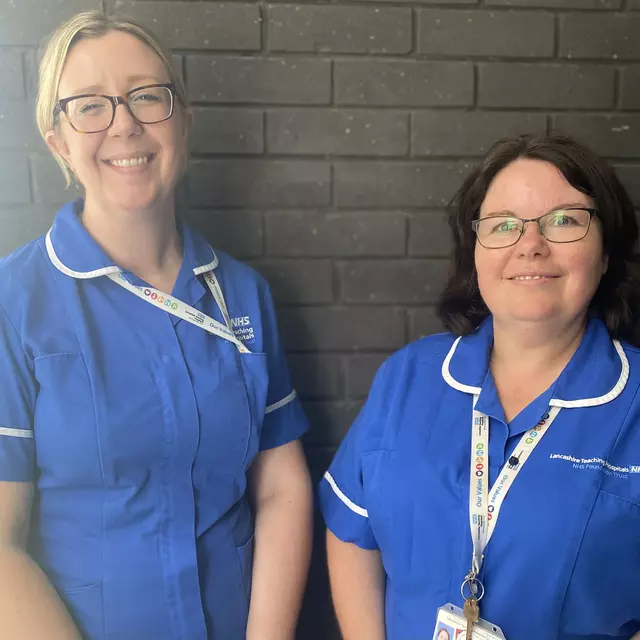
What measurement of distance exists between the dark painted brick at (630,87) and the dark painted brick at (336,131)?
57cm

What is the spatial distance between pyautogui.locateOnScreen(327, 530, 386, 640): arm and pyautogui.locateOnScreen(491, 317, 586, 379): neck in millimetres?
522

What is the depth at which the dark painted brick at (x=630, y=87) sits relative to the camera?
1.56 m

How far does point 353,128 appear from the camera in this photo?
59.4 inches

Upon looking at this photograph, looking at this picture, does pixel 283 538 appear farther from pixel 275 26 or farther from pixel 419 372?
pixel 275 26

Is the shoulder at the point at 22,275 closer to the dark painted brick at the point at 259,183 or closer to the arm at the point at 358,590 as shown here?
the dark painted brick at the point at 259,183

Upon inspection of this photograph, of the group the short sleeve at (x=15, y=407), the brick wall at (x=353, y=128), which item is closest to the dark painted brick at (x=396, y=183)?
the brick wall at (x=353, y=128)

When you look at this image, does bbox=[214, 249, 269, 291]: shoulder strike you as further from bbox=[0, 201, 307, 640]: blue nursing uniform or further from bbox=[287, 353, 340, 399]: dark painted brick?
bbox=[287, 353, 340, 399]: dark painted brick

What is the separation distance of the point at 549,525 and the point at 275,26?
124 centimetres

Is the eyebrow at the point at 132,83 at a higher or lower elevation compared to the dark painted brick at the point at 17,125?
higher

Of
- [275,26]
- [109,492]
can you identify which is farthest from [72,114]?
[109,492]

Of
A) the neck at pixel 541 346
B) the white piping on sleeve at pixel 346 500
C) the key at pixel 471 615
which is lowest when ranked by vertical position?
the key at pixel 471 615

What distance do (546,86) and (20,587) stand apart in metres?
1.62

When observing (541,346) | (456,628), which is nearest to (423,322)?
(541,346)

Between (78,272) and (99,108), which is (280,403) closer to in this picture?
(78,272)
